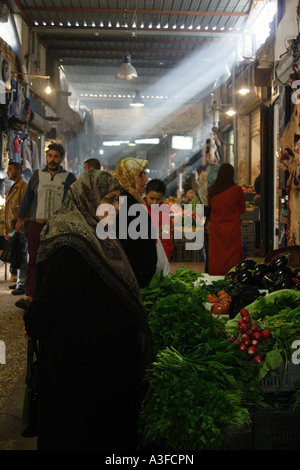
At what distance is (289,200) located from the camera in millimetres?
7590

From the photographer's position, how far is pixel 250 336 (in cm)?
288

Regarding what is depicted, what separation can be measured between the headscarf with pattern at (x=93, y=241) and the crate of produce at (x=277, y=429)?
64 cm

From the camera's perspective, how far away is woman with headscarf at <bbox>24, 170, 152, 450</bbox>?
2.28 metres

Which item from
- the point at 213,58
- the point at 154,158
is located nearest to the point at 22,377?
the point at 213,58

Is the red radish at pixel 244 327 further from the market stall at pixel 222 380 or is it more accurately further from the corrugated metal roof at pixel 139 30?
the corrugated metal roof at pixel 139 30

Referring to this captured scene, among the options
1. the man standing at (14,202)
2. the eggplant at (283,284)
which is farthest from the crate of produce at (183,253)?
the eggplant at (283,284)

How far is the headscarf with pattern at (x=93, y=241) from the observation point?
2297 mm

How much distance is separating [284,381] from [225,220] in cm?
431

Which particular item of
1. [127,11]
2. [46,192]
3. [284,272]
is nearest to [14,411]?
[284,272]

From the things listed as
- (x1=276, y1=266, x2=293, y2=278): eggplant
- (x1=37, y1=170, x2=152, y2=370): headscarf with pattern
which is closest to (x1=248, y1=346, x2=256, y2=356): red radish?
(x1=37, y1=170, x2=152, y2=370): headscarf with pattern

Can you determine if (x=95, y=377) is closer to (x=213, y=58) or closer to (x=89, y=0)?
(x=89, y=0)

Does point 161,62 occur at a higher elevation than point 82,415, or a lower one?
higher

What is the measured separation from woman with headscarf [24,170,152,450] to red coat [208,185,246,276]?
4.50 m

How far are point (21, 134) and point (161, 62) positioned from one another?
8.09 meters
